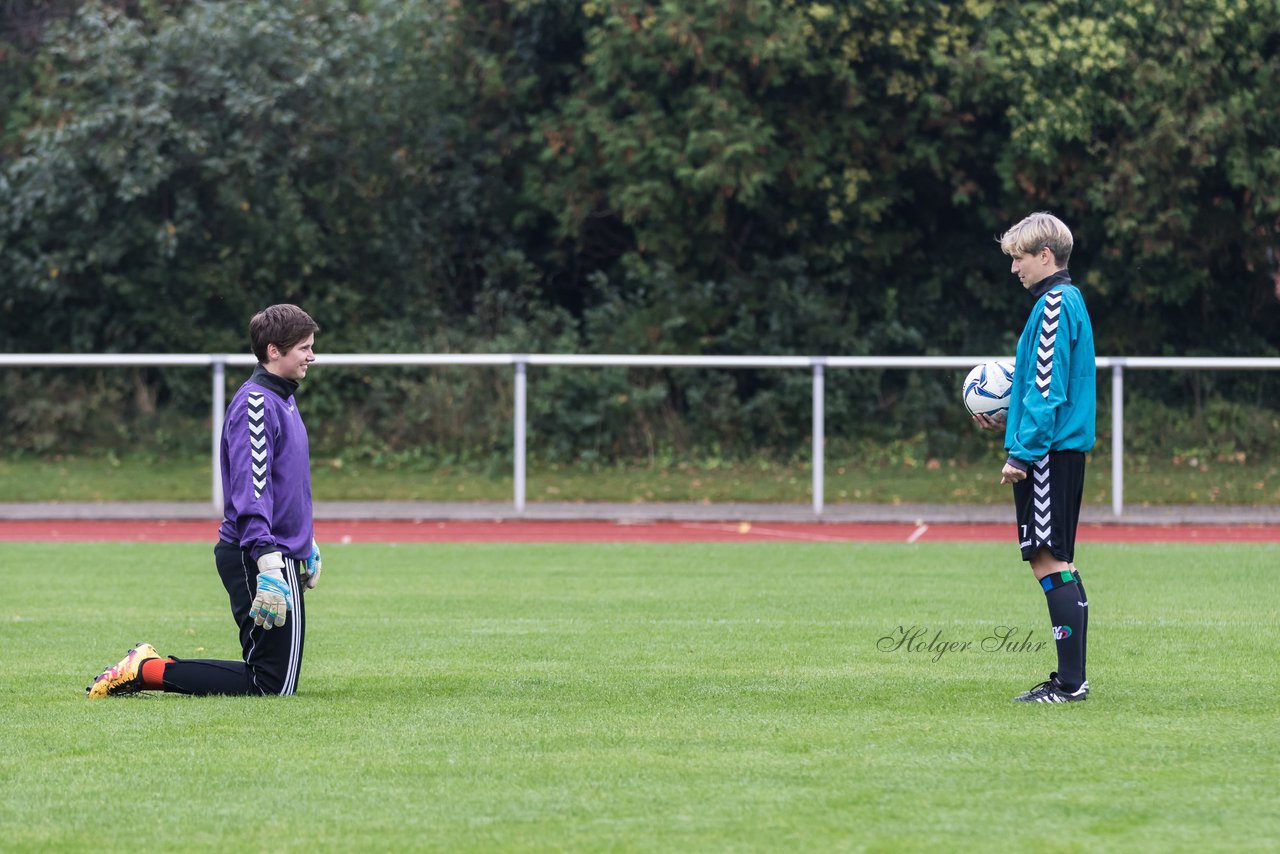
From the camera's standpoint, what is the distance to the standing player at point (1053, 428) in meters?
6.60

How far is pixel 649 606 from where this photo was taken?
1043cm

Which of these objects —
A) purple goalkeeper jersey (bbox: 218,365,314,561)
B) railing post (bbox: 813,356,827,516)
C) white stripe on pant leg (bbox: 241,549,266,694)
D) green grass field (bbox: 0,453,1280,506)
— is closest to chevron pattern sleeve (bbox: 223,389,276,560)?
purple goalkeeper jersey (bbox: 218,365,314,561)

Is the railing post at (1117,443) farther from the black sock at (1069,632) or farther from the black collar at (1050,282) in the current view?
the black collar at (1050,282)

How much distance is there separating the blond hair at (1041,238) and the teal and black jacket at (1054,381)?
0.12 meters

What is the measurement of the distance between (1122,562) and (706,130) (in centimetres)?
1014

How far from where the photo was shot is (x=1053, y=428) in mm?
6637

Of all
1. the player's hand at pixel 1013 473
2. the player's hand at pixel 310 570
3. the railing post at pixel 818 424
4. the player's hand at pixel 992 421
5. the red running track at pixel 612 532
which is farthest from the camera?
the railing post at pixel 818 424

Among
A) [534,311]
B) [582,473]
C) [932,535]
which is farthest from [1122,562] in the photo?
[534,311]

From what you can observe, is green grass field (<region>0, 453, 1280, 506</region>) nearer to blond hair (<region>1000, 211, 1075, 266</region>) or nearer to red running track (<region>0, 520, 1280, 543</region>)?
red running track (<region>0, 520, 1280, 543</region>)

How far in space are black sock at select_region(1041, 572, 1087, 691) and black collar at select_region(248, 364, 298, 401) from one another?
3.10 metres

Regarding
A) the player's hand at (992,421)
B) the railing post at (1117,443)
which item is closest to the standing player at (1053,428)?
the player's hand at (992,421)

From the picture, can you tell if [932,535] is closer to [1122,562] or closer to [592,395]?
[1122,562]
